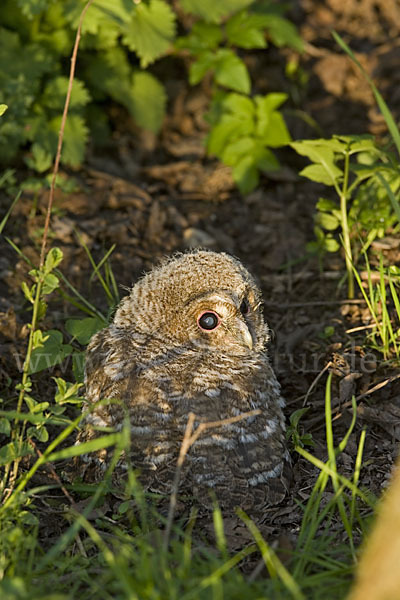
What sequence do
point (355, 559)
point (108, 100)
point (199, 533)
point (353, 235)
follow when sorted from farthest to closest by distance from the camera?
point (108, 100) < point (353, 235) < point (199, 533) < point (355, 559)

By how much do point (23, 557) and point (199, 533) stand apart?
784 millimetres

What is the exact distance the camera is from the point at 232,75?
568cm

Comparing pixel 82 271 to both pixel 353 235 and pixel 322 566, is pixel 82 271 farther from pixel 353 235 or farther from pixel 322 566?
pixel 322 566

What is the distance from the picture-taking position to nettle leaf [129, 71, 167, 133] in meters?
6.30

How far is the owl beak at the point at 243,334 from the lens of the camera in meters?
3.73

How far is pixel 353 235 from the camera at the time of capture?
200 inches

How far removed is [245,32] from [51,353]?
3134 mm

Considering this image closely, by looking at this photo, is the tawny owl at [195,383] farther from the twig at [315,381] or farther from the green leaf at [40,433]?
the twig at [315,381]

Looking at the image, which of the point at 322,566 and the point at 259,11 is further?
the point at 259,11

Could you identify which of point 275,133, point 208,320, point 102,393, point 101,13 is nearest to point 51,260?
point 102,393

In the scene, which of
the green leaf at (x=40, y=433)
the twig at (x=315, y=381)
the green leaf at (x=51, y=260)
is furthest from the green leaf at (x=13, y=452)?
the twig at (x=315, y=381)

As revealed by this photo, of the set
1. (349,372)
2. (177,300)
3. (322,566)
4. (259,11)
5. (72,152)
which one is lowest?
(322,566)

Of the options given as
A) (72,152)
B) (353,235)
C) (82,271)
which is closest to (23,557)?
(82,271)

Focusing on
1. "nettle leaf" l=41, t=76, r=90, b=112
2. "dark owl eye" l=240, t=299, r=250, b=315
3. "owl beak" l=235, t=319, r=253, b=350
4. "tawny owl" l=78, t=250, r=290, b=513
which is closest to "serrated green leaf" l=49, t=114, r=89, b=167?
"nettle leaf" l=41, t=76, r=90, b=112
